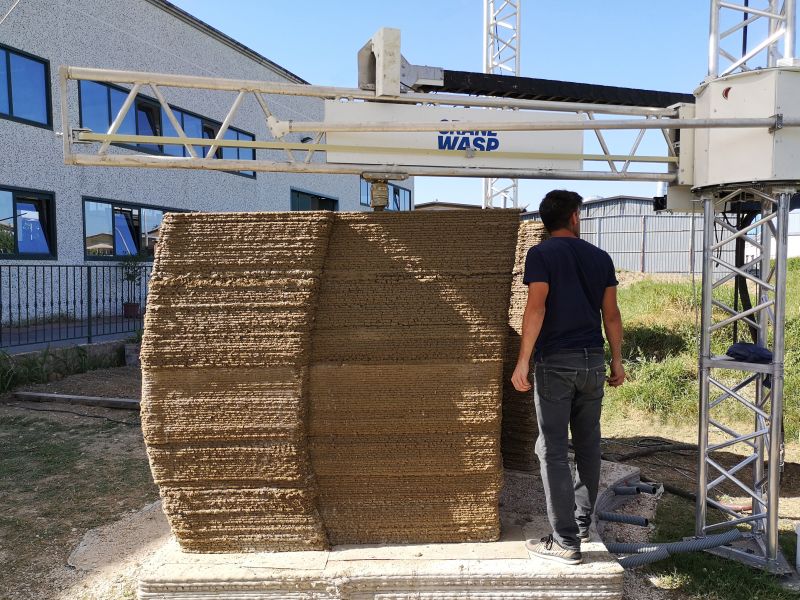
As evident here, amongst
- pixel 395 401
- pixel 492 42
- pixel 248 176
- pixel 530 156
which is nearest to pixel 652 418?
pixel 530 156

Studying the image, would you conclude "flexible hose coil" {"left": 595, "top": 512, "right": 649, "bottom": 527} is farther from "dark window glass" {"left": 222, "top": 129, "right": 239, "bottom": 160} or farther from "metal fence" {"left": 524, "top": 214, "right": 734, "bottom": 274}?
"metal fence" {"left": 524, "top": 214, "right": 734, "bottom": 274}

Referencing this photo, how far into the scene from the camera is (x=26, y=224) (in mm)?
11234

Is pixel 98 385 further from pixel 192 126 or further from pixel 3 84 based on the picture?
pixel 192 126

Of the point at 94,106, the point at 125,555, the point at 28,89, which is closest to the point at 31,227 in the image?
the point at 28,89

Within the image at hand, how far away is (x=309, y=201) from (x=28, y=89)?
1073 cm

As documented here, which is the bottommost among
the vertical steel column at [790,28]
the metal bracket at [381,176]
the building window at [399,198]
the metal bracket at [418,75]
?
the metal bracket at [381,176]

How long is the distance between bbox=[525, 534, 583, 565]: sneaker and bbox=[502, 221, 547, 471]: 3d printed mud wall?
4.76ft

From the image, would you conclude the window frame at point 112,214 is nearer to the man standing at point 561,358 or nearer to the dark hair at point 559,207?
the dark hair at point 559,207

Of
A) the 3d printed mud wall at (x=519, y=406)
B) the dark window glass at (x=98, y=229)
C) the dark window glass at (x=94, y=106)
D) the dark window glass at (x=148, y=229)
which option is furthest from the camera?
the dark window glass at (x=148, y=229)

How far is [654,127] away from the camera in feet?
12.0

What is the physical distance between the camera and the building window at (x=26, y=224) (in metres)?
10.8

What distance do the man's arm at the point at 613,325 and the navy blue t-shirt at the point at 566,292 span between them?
0.14 metres

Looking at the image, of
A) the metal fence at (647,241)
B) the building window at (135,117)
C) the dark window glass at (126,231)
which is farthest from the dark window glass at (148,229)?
the metal fence at (647,241)

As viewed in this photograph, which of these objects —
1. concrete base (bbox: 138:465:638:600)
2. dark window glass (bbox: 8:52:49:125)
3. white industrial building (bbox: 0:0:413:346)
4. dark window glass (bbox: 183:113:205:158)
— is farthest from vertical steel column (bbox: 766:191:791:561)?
dark window glass (bbox: 183:113:205:158)
